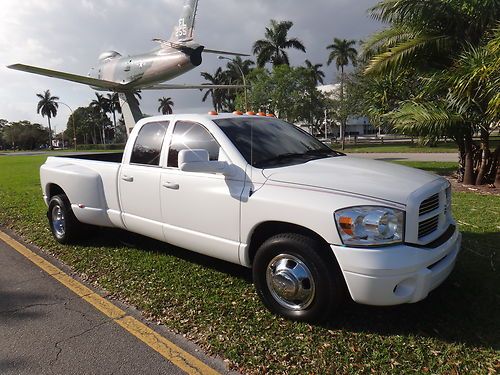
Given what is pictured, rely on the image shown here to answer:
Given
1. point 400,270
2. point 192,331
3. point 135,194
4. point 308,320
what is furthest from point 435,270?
point 135,194

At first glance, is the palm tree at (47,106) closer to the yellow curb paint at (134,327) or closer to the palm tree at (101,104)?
the palm tree at (101,104)

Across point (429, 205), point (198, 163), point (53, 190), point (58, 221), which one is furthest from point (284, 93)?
point (429, 205)

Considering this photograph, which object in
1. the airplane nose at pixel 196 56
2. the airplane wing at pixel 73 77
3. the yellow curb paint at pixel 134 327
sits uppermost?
the airplane nose at pixel 196 56

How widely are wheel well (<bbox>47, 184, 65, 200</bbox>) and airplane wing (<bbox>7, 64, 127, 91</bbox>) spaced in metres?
19.9

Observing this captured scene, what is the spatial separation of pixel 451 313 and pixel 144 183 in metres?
3.22

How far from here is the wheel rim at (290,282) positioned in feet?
11.0

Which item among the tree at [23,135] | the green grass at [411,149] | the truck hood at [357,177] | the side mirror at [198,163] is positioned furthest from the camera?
the tree at [23,135]

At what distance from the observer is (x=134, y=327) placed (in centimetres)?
357

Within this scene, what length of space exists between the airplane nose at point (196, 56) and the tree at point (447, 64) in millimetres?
14889

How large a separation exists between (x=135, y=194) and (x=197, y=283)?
1236 mm

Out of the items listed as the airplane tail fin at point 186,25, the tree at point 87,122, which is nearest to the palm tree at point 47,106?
the tree at point 87,122

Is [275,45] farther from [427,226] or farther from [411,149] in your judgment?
[427,226]

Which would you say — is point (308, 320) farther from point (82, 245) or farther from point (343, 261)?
point (82, 245)

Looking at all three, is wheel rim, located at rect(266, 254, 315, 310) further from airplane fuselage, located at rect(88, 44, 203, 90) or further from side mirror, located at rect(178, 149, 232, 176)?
airplane fuselage, located at rect(88, 44, 203, 90)
